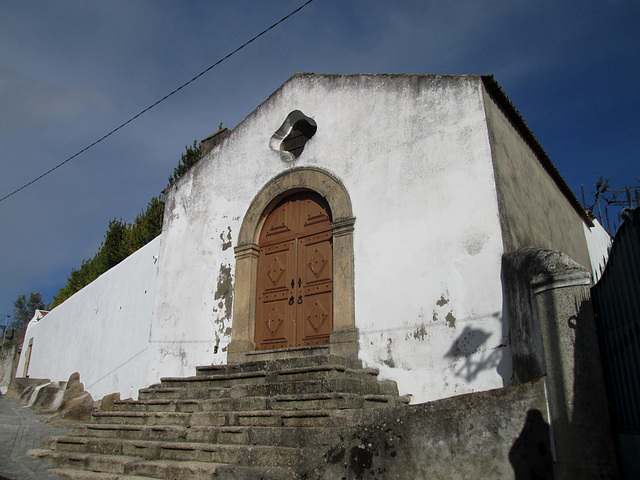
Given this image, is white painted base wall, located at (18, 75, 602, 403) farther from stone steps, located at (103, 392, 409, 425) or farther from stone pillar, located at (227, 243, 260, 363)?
stone steps, located at (103, 392, 409, 425)

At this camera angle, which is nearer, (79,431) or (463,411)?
(463,411)

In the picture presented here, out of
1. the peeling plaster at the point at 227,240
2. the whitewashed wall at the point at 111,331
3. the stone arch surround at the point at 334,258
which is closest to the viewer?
the stone arch surround at the point at 334,258

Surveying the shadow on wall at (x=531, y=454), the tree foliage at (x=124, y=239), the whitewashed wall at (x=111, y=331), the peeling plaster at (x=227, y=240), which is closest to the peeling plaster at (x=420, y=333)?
the shadow on wall at (x=531, y=454)

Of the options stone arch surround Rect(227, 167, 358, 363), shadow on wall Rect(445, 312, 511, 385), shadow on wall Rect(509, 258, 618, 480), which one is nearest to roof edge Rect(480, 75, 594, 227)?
stone arch surround Rect(227, 167, 358, 363)

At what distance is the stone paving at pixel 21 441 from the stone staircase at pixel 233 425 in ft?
0.69

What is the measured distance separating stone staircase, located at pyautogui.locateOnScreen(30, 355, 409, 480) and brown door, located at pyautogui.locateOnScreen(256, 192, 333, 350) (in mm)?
1008

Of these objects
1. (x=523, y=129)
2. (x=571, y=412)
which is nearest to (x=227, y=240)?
(x=523, y=129)

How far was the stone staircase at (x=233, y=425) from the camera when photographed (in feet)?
16.5

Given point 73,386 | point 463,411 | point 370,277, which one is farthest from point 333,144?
point 73,386

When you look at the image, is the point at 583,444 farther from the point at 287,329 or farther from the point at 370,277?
the point at 287,329

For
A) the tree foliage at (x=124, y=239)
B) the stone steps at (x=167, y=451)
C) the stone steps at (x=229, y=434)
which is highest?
the tree foliage at (x=124, y=239)

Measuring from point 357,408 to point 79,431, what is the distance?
407 cm

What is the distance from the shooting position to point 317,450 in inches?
181

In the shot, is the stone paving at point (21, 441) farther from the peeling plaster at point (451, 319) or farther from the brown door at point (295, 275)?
the peeling plaster at point (451, 319)
